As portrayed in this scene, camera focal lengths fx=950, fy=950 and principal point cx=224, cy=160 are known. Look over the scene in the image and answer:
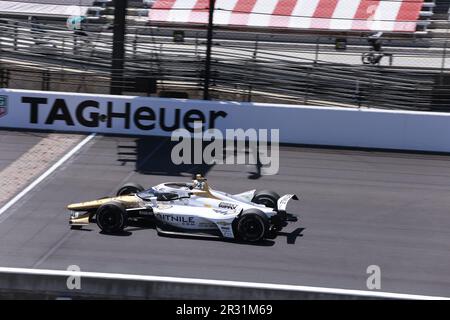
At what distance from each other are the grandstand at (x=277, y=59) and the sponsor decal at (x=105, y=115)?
877 mm

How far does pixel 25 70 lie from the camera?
67.9ft

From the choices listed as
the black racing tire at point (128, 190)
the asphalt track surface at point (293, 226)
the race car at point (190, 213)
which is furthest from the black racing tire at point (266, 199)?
the black racing tire at point (128, 190)

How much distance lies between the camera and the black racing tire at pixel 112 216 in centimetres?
1345

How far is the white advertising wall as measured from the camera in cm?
1822

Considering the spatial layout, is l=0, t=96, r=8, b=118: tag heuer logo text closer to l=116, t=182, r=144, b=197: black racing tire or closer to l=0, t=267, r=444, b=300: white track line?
l=116, t=182, r=144, b=197: black racing tire

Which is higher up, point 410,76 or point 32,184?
point 410,76

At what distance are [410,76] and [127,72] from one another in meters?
5.97

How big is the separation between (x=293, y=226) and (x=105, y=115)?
6.27 metres

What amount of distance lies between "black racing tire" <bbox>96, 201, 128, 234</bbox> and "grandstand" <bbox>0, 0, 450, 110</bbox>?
251 inches

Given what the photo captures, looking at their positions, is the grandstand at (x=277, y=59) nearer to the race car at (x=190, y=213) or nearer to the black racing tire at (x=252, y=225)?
the race car at (x=190, y=213)

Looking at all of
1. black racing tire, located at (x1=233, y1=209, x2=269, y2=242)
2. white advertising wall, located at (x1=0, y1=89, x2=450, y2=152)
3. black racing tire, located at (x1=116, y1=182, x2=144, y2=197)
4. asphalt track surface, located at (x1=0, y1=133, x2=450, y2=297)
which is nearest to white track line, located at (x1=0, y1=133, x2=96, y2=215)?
asphalt track surface, located at (x1=0, y1=133, x2=450, y2=297)
